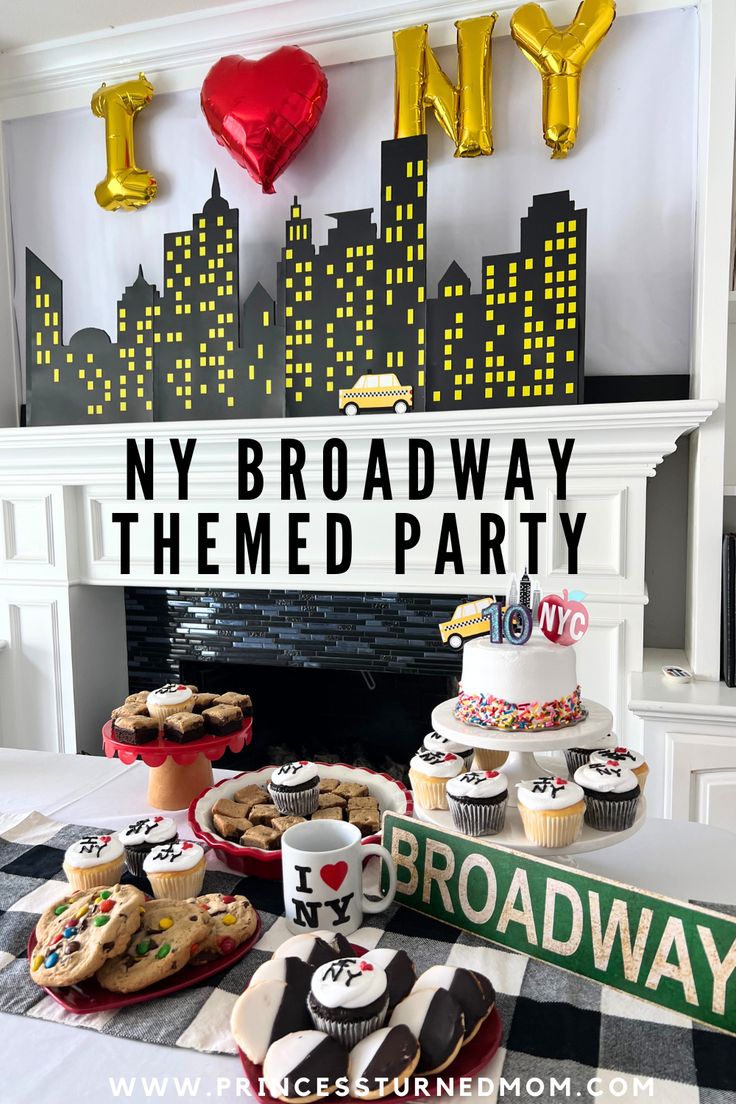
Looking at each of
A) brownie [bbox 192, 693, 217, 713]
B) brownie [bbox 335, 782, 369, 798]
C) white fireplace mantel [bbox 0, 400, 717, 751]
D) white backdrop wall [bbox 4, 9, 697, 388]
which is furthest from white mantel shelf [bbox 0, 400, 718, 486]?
brownie [bbox 335, 782, 369, 798]

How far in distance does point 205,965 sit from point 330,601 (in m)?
1.55

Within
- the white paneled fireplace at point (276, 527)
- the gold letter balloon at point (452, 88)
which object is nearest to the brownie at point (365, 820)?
the white paneled fireplace at point (276, 527)

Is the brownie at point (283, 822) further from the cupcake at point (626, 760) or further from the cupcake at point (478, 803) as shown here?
the cupcake at point (626, 760)

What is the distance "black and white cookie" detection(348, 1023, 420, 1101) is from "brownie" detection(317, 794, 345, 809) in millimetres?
452

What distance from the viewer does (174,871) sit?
34.4 inches

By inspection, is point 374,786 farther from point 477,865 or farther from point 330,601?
point 330,601

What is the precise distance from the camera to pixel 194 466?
2.17 m

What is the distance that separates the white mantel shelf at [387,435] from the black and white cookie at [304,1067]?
1.43 meters

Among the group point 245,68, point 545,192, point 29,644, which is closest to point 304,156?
point 245,68

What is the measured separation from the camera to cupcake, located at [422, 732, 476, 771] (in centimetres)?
99

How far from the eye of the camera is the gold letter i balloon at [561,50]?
1.88 m

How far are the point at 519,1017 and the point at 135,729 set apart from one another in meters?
0.66

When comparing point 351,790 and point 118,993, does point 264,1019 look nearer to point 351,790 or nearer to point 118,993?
point 118,993

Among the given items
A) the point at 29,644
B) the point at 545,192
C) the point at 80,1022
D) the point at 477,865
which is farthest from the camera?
the point at 29,644
